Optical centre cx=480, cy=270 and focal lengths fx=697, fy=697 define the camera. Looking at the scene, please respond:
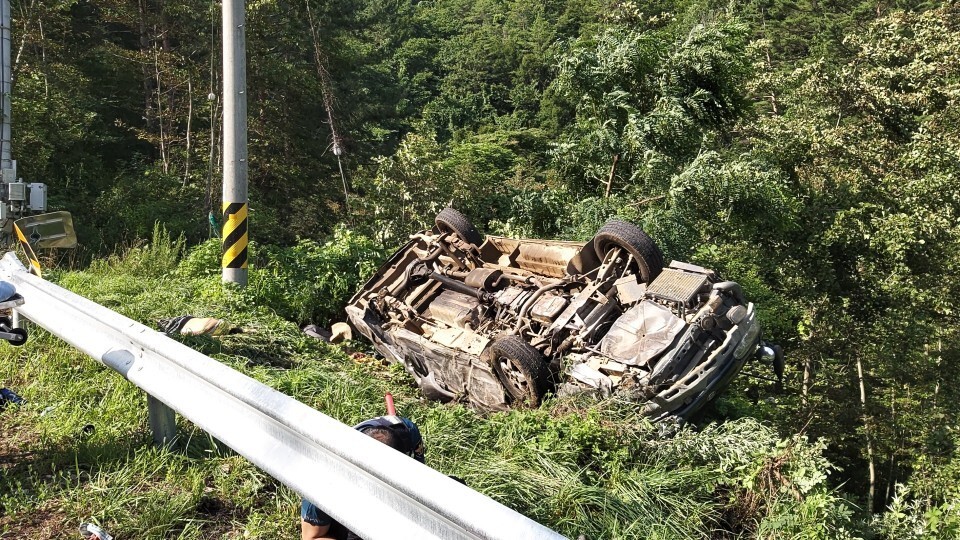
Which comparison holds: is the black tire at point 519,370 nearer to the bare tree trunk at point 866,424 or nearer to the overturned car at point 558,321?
the overturned car at point 558,321

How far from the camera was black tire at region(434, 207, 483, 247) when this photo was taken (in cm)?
825

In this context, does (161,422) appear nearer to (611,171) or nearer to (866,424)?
(611,171)

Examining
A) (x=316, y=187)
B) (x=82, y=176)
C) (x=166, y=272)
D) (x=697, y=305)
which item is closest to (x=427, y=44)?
(x=316, y=187)

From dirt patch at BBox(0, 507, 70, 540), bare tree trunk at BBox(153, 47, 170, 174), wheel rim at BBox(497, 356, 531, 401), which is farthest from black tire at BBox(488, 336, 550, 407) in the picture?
bare tree trunk at BBox(153, 47, 170, 174)

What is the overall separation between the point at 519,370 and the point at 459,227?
3.05 m

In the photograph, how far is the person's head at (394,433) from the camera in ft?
7.67

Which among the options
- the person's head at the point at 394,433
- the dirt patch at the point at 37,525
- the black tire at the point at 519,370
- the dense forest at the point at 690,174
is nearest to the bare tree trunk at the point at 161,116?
the dense forest at the point at 690,174

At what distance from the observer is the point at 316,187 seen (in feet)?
62.2

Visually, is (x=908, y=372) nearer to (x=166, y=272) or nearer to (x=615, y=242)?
(x=615, y=242)

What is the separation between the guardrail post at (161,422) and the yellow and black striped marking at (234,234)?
442 centimetres

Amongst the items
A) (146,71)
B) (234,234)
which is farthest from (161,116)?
(234,234)

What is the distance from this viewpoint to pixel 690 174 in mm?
9812

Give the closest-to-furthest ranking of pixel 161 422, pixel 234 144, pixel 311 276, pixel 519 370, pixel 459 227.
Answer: pixel 161 422
pixel 519 370
pixel 234 144
pixel 459 227
pixel 311 276

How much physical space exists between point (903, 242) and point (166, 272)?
33.4 ft
